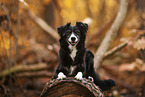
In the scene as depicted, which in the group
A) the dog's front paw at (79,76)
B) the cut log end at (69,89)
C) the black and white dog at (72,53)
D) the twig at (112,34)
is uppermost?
the twig at (112,34)

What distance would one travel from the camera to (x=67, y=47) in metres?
2.09

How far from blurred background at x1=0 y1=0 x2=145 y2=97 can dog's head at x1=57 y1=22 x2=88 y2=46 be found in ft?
2.98

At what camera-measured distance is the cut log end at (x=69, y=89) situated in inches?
77.4

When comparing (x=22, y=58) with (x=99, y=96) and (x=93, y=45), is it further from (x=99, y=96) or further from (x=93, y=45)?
(x=99, y=96)

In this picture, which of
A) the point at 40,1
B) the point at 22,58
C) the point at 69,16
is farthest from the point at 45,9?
the point at 22,58

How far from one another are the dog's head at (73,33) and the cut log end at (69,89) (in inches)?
22.6

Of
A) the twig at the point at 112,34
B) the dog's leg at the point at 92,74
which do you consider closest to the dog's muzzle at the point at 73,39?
the dog's leg at the point at 92,74

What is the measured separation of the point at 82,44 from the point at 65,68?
459 mm

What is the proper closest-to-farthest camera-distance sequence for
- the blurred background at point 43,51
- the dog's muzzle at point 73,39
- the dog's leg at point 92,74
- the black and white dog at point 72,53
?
the dog's muzzle at point 73,39 < the black and white dog at point 72,53 < the dog's leg at point 92,74 < the blurred background at point 43,51

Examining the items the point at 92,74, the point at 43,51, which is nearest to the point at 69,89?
the point at 92,74

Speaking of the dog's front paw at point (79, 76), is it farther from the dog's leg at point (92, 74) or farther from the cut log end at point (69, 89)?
the dog's leg at point (92, 74)

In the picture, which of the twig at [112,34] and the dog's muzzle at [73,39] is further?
the twig at [112,34]

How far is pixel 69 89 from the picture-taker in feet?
6.62

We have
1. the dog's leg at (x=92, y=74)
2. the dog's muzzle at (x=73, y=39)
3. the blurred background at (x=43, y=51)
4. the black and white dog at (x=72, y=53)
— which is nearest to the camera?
the dog's muzzle at (x=73, y=39)
